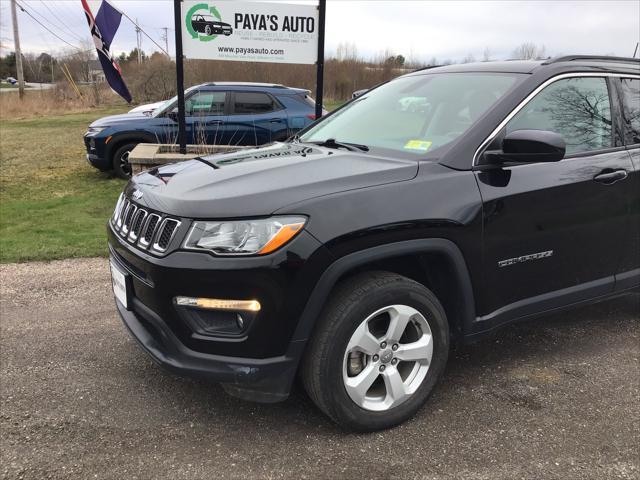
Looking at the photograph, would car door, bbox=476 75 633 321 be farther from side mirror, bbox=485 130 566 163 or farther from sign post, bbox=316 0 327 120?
sign post, bbox=316 0 327 120

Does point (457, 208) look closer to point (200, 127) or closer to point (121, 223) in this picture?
point (121, 223)

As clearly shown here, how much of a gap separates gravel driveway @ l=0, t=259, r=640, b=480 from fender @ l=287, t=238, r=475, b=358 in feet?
Answer: 1.91

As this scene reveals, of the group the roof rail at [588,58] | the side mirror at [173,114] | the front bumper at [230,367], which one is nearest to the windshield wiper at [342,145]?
the roof rail at [588,58]

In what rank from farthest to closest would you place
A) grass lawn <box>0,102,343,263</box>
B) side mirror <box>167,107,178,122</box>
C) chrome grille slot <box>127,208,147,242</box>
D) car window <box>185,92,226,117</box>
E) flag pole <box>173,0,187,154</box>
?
car window <box>185,92,226,117</box>
side mirror <box>167,107,178,122</box>
flag pole <box>173,0,187,154</box>
grass lawn <box>0,102,343,263</box>
chrome grille slot <box>127,208,147,242</box>

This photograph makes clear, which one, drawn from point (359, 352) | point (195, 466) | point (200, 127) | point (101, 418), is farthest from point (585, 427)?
point (200, 127)

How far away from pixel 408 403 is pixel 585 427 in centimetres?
92

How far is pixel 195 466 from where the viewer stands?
2.42m

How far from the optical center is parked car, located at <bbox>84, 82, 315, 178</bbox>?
9547 millimetres

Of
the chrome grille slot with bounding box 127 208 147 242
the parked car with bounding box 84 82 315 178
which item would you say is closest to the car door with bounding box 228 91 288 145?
the parked car with bounding box 84 82 315 178

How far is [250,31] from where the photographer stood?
791cm

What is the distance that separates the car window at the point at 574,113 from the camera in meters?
3.03

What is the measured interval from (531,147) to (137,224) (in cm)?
195

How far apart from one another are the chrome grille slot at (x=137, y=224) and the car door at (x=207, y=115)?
7053 millimetres

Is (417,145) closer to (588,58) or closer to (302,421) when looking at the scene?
(588,58)
